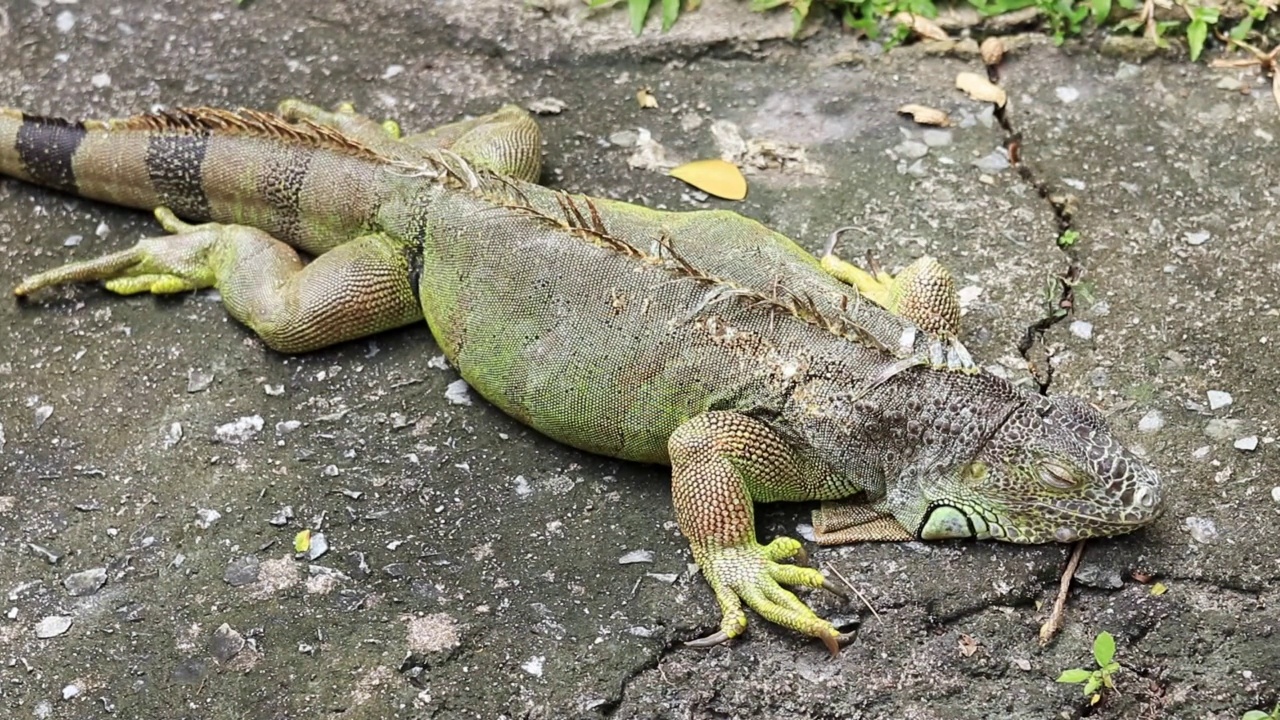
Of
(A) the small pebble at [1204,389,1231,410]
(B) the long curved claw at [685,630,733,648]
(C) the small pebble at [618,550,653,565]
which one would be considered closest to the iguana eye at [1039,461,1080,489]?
(A) the small pebble at [1204,389,1231,410]

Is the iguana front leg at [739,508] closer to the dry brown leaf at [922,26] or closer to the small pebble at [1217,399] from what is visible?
the small pebble at [1217,399]

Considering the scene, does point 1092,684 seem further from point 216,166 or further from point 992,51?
point 216,166

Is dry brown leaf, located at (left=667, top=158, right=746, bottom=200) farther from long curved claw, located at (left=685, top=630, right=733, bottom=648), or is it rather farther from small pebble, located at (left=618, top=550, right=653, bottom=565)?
long curved claw, located at (left=685, top=630, right=733, bottom=648)

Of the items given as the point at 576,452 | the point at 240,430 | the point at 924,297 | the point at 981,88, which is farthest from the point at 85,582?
the point at 981,88

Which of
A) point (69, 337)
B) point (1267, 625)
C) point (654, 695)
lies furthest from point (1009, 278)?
point (69, 337)

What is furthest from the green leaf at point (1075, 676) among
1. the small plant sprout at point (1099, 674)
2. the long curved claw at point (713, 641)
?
the long curved claw at point (713, 641)

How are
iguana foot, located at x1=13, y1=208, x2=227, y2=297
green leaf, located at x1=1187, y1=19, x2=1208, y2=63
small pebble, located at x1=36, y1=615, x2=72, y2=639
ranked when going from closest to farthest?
small pebble, located at x1=36, y1=615, x2=72, y2=639, iguana foot, located at x1=13, y1=208, x2=227, y2=297, green leaf, located at x1=1187, y1=19, x2=1208, y2=63
